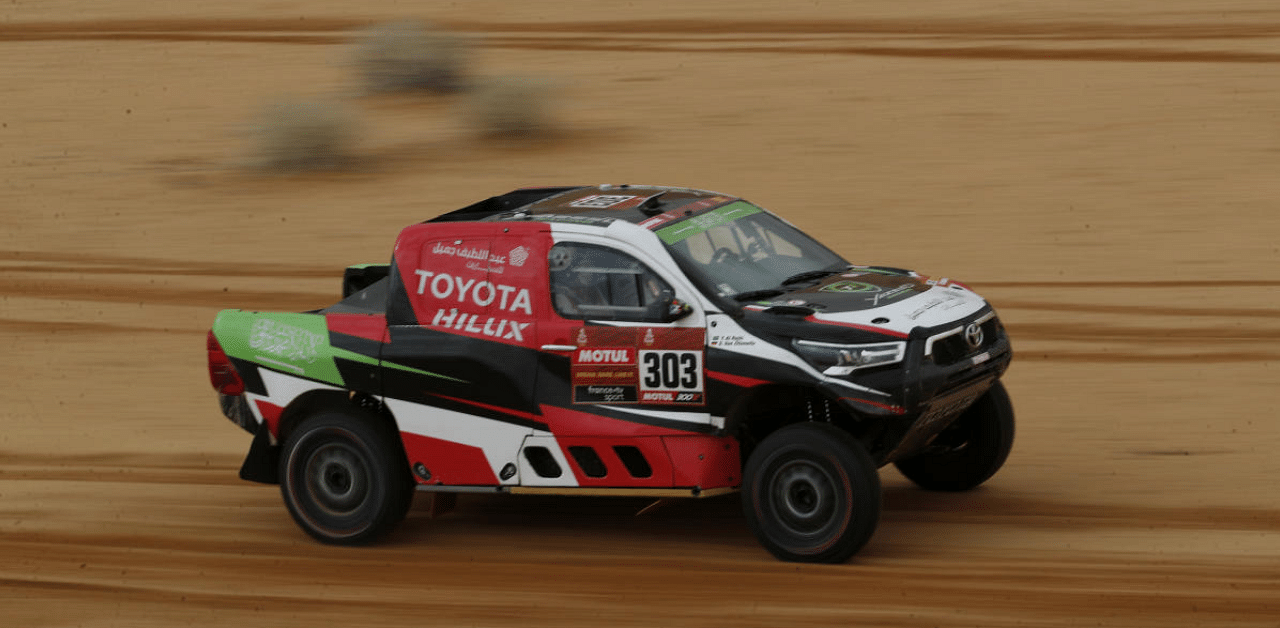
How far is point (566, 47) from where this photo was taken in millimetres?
22641

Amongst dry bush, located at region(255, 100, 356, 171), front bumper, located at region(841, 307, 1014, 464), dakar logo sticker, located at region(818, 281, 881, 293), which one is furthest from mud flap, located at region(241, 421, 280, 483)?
dry bush, located at region(255, 100, 356, 171)

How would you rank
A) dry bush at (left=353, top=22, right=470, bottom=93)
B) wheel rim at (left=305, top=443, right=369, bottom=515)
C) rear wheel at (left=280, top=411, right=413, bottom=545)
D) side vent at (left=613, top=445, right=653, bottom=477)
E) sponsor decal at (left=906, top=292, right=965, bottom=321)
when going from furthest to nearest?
dry bush at (left=353, top=22, right=470, bottom=93)
wheel rim at (left=305, top=443, right=369, bottom=515)
rear wheel at (left=280, top=411, right=413, bottom=545)
side vent at (left=613, top=445, right=653, bottom=477)
sponsor decal at (left=906, top=292, right=965, bottom=321)

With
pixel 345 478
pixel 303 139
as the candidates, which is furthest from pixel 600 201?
pixel 303 139

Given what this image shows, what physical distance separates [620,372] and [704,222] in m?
1.11

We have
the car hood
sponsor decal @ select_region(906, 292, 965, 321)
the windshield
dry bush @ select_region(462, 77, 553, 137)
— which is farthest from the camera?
dry bush @ select_region(462, 77, 553, 137)

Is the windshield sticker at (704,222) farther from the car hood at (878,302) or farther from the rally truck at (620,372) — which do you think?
the car hood at (878,302)

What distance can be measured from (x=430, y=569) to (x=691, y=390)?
5.72 feet

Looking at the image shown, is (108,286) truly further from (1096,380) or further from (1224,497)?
(1224,497)

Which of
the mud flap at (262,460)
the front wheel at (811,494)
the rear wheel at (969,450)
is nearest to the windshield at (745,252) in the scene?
the front wheel at (811,494)

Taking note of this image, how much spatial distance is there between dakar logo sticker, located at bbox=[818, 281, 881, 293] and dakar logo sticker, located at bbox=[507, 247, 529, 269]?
156 cm

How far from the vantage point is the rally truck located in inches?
330

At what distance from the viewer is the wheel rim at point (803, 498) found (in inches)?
331

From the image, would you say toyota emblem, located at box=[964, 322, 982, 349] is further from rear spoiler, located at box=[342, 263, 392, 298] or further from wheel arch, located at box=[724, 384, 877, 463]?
rear spoiler, located at box=[342, 263, 392, 298]

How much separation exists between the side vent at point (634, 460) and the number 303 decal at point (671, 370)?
349 millimetres
